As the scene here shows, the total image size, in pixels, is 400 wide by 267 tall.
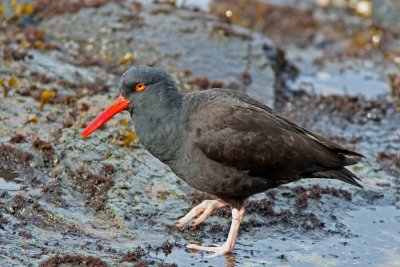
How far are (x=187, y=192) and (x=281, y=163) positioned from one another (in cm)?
138

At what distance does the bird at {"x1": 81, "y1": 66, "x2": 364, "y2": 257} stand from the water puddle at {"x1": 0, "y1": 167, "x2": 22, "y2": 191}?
0.94 m

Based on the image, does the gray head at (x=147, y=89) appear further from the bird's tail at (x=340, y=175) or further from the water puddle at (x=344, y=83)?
the water puddle at (x=344, y=83)

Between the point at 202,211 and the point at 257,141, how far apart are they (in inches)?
42.3

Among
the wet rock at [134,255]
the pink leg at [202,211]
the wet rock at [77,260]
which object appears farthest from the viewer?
the pink leg at [202,211]

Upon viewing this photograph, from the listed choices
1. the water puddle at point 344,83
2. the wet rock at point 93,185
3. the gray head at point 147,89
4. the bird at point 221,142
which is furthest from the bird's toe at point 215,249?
the water puddle at point 344,83

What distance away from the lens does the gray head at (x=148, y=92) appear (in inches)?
251

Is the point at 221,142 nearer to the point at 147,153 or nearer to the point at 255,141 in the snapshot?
the point at 255,141

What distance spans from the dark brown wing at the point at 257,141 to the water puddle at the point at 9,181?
1.99m

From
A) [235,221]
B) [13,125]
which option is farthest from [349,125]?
[13,125]

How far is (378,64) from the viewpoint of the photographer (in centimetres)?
1345

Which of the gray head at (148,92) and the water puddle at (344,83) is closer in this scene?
the gray head at (148,92)

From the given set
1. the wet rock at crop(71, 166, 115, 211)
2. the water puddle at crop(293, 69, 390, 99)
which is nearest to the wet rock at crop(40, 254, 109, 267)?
the wet rock at crop(71, 166, 115, 211)

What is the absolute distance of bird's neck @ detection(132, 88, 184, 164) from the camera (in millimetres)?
6219

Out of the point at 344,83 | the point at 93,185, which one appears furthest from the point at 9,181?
the point at 344,83
